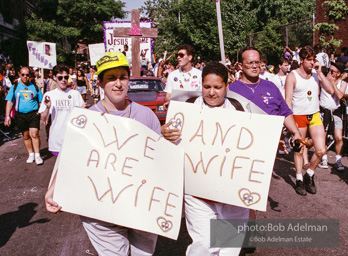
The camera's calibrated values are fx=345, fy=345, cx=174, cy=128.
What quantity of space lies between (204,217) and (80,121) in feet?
3.87

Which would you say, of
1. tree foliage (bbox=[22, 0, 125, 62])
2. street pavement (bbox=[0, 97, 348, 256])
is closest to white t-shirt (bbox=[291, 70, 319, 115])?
street pavement (bbox=[0, 97, 348, 256])

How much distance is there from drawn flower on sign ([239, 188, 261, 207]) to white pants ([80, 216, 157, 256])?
0.68 metres

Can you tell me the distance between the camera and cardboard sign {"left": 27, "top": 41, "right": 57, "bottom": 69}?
1152 centimetres

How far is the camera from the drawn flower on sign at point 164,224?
87.0 inches

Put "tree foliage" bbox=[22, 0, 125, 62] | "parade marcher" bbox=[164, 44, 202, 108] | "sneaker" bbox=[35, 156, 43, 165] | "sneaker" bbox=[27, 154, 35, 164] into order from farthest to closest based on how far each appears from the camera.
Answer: "tree foliage" bbox=[22, 0, 125, 62] → "sneaker" bbox=[27, 154, 35, 164] → "sneaker" bbox=[35, 156, 43, 165] → "parade marcher" bbox=[164, 44, 202, 108]

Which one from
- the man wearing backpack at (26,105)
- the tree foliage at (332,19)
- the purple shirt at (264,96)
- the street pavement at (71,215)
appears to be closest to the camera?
the purple shirt at (264,96)

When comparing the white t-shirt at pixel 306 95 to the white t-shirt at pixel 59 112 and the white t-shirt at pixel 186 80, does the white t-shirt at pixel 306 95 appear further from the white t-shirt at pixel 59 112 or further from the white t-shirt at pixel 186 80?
the white t-shirt at pixel 59 112

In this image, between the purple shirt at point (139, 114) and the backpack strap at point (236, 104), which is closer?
the purple shirt at point (139, 114)

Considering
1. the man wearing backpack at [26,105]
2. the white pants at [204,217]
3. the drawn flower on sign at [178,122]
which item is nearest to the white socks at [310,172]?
the white pants at [204,217]

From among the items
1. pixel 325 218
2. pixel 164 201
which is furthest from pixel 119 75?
pixel 325 218

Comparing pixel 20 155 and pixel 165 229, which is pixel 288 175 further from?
pixel 20 155

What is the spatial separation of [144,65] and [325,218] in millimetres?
16499

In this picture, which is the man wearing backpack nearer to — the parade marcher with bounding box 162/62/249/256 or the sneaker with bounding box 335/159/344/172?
the parade marcher with bounding box 162/62/249/256

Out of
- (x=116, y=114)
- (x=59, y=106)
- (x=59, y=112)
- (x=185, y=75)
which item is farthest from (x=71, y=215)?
(x=116, y=114)
